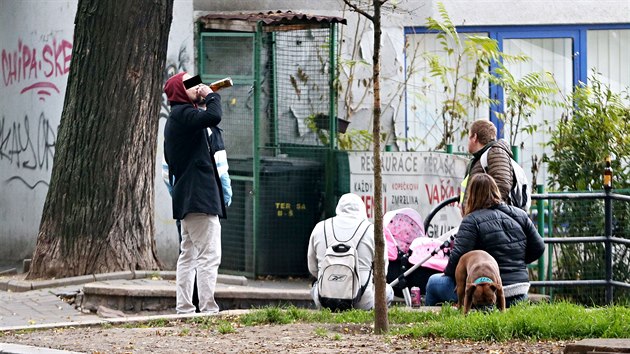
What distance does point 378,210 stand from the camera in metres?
8.91

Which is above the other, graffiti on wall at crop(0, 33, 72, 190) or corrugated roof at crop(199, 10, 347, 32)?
corrugated roof at crop(199, 10, 347, 32)

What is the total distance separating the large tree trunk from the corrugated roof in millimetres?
2132

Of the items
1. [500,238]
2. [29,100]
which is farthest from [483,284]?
[29,100]

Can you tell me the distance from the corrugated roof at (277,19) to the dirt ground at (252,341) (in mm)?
5924

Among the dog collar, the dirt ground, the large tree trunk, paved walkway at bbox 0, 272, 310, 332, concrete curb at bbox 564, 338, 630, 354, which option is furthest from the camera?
the large tree trunk

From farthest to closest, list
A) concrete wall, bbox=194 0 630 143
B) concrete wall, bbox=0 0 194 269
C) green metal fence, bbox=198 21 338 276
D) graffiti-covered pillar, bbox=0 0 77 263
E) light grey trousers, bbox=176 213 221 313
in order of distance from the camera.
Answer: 1. graffiti-covered pillar, bbox=0 0 77 263
2. concrete wall, bbox=194 0 630 143
3. concrete wall, bbox=0 0 194 269
4. green metal fence, bbox=198 21 338 276
5. light grey trousers, bbox=176 213 221 313

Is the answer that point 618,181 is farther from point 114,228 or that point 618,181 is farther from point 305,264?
point 114,228

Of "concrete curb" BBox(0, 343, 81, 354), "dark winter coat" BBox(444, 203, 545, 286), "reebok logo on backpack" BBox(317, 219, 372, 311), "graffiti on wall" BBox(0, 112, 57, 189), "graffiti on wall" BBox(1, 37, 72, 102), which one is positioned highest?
"graffiti on wall" BBox(1, 37, 72, 102)

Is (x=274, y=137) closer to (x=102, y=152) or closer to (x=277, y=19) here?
(x=277, y=19)

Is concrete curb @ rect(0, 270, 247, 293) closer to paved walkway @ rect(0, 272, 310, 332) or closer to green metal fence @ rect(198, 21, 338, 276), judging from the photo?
paved walkway @ rect(0, 272, 310, 332)

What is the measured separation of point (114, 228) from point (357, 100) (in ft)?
14.4

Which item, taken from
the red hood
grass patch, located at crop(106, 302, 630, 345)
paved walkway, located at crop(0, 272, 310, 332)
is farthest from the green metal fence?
grass patch, located at crop(106, 302, 630, 345)

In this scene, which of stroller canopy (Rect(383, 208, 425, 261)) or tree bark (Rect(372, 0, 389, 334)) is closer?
tree bark (Rect(372, 0, 389, 334))

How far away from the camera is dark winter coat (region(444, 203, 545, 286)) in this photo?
33.8ft
